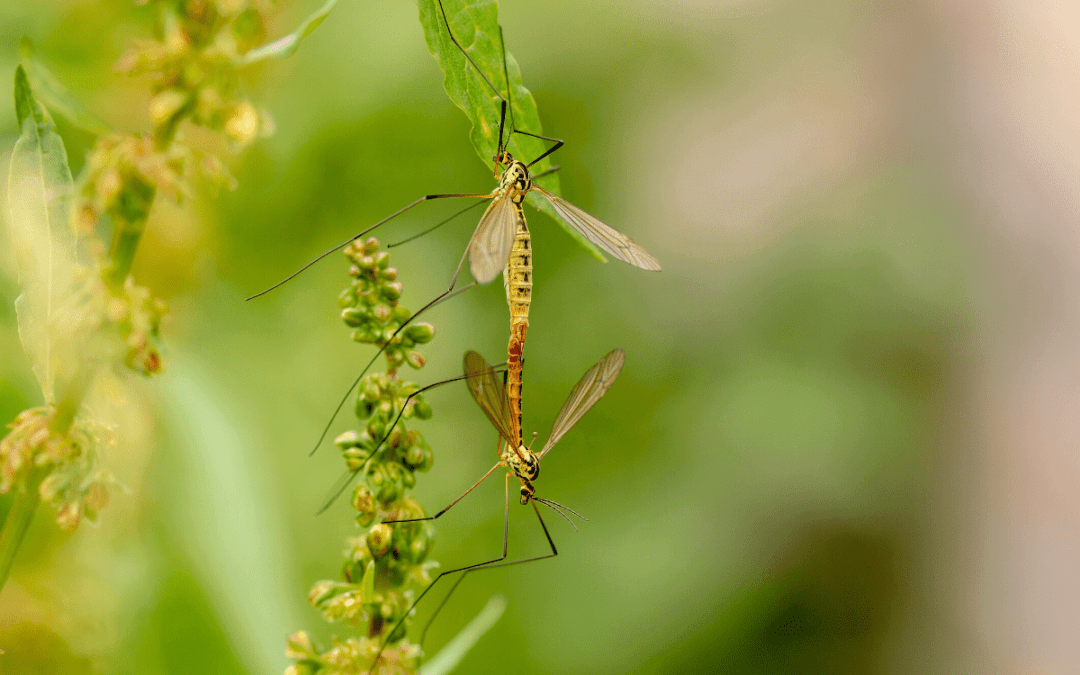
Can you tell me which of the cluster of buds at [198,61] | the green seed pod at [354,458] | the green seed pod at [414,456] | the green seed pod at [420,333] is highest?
the cluster of buds at [198,61]

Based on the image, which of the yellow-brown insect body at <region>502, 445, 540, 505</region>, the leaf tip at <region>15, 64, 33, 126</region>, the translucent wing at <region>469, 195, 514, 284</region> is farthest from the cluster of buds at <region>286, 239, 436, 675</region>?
the yellow-brown insect body at <region>502, 445, 540, 505</region>

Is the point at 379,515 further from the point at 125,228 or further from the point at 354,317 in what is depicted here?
the point at 125,228

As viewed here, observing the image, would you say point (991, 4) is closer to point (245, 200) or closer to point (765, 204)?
point (765, 204)

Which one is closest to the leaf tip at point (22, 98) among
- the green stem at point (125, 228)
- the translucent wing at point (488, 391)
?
the green stem at point (125, 228)

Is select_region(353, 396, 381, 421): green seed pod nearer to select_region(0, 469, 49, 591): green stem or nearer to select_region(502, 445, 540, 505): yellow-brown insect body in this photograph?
select_region(0, 469, 49, 591): green stem

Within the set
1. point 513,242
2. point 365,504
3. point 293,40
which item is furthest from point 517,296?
point 293,40

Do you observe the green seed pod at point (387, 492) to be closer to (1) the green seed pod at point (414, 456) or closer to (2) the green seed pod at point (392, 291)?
(1) the green seed pod at point (414, 456)

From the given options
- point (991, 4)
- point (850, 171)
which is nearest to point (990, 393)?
point (850, 171)
